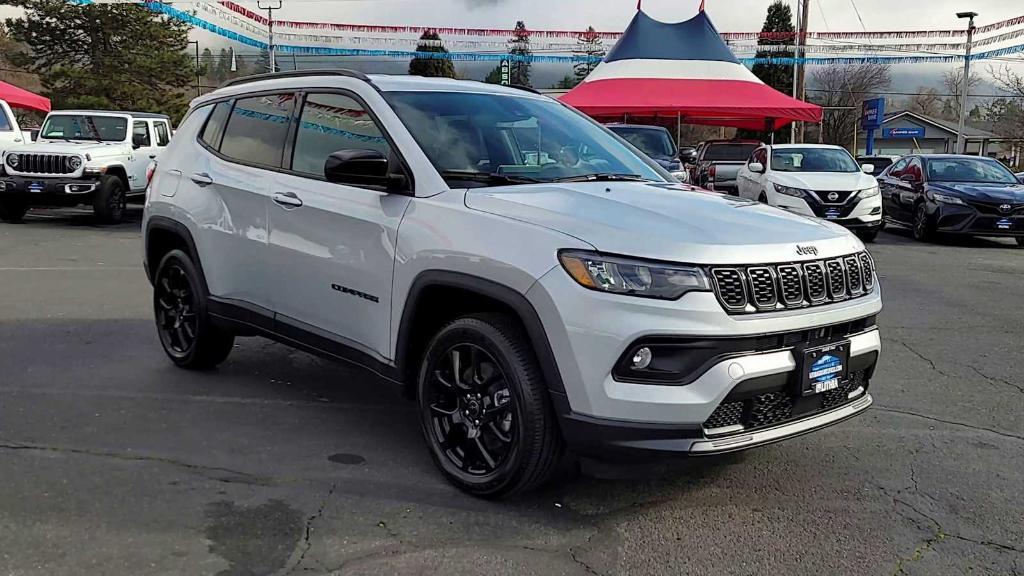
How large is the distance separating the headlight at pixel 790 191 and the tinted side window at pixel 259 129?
34.9 feet

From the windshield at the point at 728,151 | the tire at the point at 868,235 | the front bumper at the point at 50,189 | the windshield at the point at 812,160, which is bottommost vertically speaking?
the tire at the point at 868,235

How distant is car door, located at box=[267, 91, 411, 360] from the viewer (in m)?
4.02

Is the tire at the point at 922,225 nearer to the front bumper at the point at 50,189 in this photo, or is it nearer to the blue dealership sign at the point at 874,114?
the front bumper at the point at 50,189

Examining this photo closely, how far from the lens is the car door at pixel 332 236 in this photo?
4.02 m

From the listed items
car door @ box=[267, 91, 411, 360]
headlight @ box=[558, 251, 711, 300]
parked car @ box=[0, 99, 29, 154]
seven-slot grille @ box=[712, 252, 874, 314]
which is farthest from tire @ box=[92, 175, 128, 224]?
seven-slot grille @ box=[712, 252, 874, 314]

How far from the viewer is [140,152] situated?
53.6ft

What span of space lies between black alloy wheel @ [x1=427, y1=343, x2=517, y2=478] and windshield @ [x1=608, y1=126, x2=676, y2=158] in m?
13.2

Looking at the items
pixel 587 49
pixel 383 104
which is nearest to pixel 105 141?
pixel 383 104

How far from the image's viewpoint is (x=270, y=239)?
15.3ft

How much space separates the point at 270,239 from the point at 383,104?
971mm

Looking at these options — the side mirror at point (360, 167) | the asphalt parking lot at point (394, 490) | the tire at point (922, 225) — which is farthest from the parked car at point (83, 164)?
the tire at point (922, 225)

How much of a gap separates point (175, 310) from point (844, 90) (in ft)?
219

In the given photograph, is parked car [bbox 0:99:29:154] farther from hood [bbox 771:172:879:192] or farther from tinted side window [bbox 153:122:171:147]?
hood [bbox 771:172:879:192]

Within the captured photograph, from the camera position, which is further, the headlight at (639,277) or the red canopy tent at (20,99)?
the red canopy tent at (20,99)
